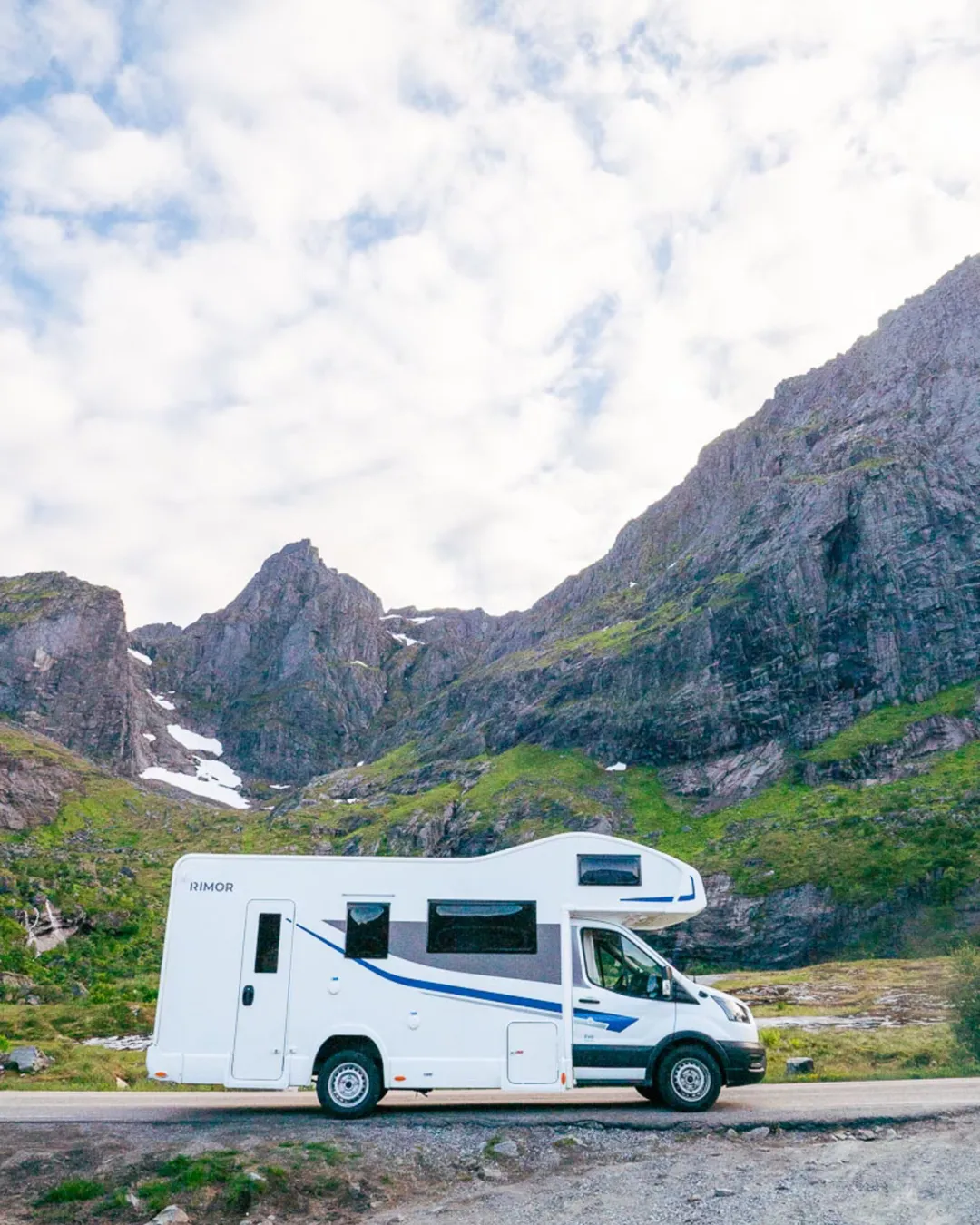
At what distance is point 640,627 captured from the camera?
141625 millimetres

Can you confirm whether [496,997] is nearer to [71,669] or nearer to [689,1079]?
[689,1079]

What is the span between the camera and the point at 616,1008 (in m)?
15.2

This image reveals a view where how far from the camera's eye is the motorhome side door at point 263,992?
48.0ft

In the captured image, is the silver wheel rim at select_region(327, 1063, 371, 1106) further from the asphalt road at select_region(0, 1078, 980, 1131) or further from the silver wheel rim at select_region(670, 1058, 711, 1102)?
the silver wheel rim at select_region(670, 1058, 711, 1102)

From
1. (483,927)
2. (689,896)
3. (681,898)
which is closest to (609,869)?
(681,898)

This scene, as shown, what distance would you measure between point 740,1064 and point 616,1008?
90.1 inches

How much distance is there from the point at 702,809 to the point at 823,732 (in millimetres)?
16744

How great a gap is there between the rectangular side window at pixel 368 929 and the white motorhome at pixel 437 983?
22 millimetres

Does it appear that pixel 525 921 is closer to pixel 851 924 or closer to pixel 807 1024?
pixel 807 1024

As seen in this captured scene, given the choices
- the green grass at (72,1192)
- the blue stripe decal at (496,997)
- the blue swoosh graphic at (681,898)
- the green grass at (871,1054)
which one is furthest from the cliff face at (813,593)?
the green grass at (72,1192)

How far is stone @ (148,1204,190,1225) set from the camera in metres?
9.16

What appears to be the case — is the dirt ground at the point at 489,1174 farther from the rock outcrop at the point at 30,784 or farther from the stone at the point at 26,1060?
the rock outcrop at the point at 30,784

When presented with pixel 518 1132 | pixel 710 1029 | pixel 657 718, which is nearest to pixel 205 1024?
pixel 518 1132

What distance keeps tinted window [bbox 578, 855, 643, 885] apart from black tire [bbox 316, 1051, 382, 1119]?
4676 millimetres
